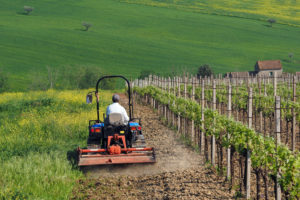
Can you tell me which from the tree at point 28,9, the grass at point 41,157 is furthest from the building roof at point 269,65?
the grass at point 41,157

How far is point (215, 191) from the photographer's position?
956 centimetres

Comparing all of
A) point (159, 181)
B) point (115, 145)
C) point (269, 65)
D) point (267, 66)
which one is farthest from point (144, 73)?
point (159, 181)

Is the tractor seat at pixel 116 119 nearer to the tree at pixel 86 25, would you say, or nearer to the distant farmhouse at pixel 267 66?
the distant farmhouse at pixel 267 66

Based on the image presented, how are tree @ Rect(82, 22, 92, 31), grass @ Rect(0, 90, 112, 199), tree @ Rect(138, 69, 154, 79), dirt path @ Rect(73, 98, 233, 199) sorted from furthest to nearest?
tree @ Rect(82, 22, 92, 31)
tree @ Rect(138, 69, 154, 79)
grass @ Rect(0, 90, 112, 199)
dirt path @ Rect(73, 98, 233, 199)

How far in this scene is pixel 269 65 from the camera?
270 feet

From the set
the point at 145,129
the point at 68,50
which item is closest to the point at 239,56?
the point at 68,50

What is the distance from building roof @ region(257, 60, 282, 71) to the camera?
80.4m

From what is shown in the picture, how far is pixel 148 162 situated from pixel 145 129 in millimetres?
8161

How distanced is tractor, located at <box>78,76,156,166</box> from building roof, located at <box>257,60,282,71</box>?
6977 cm

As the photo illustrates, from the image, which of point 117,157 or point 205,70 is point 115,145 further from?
point 205,70

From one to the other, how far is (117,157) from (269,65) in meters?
74.6

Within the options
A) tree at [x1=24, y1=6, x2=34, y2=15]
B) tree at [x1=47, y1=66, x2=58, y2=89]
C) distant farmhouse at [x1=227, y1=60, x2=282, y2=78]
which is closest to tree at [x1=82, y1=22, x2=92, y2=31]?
tree at [x1=24, y1=6, x2=34, y2=15]

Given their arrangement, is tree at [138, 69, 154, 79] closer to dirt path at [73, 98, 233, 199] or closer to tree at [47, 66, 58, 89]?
tree at [47, 66, 58, 89]

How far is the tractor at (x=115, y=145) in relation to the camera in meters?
10.9
